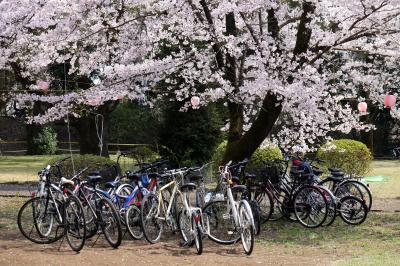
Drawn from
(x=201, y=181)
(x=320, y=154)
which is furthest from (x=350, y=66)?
(x=201, y=181)

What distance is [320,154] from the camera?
1675 centimetres

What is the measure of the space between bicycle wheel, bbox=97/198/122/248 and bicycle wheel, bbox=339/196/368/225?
3.74 meters

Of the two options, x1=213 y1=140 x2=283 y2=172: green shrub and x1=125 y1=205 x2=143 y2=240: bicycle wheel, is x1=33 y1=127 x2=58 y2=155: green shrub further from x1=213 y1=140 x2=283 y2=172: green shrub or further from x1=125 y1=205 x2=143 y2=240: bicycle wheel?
x1=125 y1=205 x2=143 y2=240: bicycle wheel

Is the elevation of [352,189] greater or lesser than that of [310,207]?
greater

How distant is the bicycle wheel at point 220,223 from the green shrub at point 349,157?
898 centimetres

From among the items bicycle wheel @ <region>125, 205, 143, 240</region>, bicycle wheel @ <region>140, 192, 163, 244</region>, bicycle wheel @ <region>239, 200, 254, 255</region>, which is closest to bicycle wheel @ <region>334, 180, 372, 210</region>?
bicycle wheel @ <region>239, 200, 254, 255</region>

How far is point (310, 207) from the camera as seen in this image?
8.63 metres

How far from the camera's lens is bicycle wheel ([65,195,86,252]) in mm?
6836

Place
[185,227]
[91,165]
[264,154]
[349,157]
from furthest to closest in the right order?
[349,157] < [264,154] < [91,165] < [185,227]

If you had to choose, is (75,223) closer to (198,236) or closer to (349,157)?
(198,236)

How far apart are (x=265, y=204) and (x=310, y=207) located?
0.73 meters

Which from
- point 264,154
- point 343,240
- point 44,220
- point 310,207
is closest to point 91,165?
point 264,154

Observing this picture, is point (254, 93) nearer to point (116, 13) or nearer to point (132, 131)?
point (116, 13)

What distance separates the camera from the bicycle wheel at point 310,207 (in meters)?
8.58
